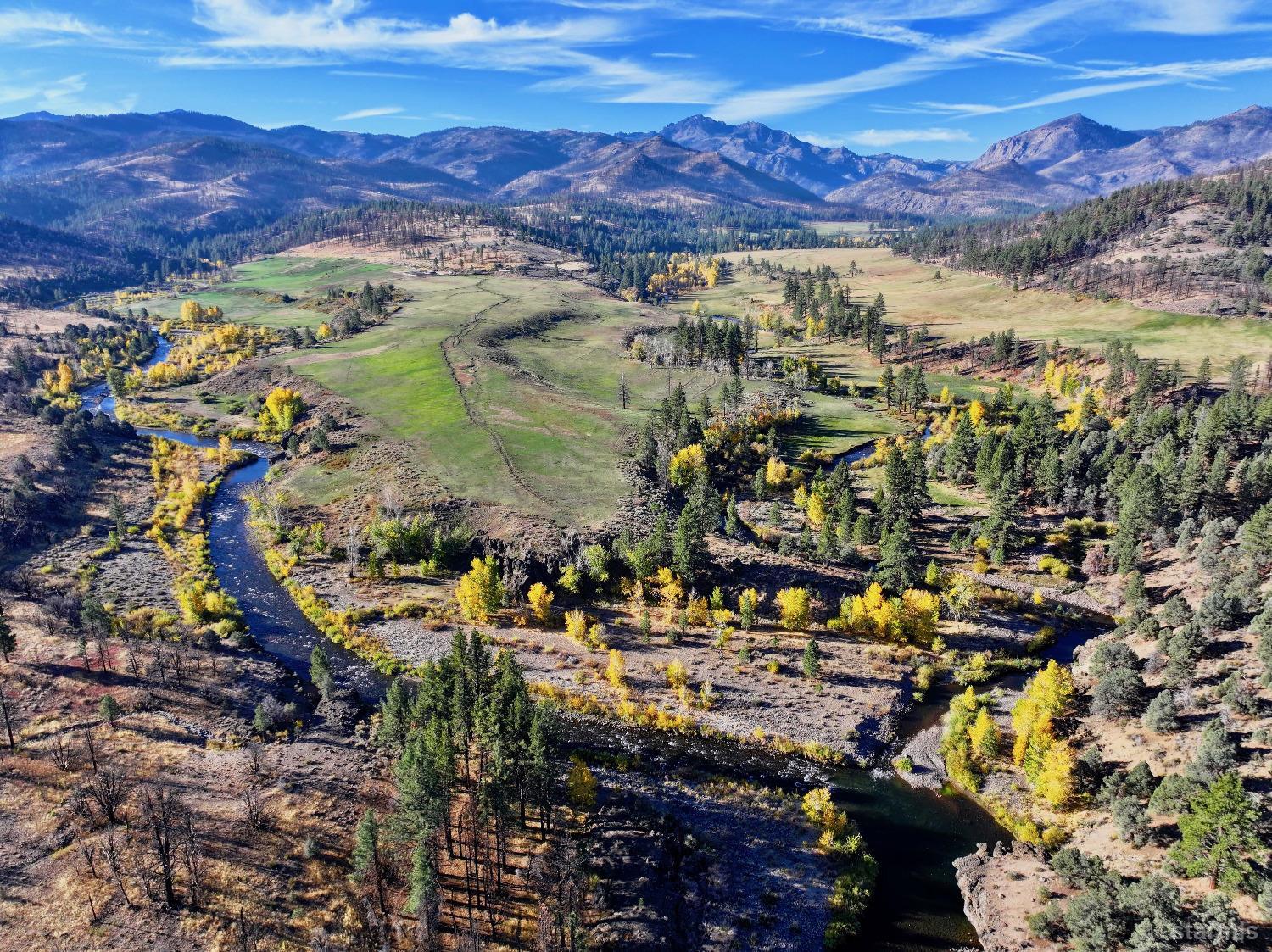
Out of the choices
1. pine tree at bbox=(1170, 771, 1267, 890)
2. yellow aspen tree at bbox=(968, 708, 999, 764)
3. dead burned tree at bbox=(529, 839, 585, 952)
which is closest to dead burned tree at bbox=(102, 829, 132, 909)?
dead burned tree at bbox=(529, 839, 585, 952)

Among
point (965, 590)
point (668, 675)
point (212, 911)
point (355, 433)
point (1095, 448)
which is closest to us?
point (212, 911)

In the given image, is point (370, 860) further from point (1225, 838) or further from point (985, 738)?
point (1225, 838)

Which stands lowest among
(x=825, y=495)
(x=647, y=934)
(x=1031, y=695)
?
(x=647, y=934)

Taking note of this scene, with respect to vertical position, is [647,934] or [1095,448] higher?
[1095,448]

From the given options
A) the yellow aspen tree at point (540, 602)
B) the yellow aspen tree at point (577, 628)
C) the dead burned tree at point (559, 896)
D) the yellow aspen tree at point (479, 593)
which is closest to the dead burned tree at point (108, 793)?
the dead burned tree at point (559, 896)

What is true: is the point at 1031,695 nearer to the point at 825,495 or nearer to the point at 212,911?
the point at 825,495

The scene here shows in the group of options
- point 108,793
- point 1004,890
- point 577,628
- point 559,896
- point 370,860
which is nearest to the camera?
point 370,860

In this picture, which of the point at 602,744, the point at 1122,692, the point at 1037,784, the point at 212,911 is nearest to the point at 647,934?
the point at 602,744

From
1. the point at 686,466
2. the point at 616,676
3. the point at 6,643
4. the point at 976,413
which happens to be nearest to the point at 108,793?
the point at 6,643

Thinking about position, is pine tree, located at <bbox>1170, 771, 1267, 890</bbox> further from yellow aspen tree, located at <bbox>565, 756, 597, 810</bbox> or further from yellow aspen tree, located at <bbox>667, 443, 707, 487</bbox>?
yellow aspen tree, located at <bbox>667, 443, 707, 487</bbox>
